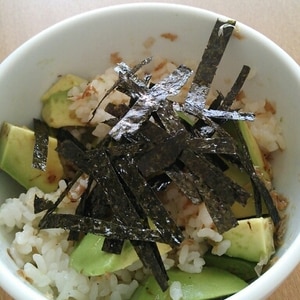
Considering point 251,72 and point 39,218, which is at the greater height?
point 251,72

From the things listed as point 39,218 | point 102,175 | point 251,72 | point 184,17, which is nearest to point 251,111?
point 251,72

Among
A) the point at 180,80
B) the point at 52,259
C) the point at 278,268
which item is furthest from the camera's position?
the point at 180,80

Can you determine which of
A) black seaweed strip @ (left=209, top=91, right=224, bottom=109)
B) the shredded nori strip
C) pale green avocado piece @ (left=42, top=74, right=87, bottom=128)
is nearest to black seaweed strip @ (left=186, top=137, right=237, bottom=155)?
the shredded nori strip

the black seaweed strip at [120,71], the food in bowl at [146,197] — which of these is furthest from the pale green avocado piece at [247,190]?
the black seaweed strip at [120,71]

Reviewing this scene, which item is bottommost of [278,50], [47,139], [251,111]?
[47,139]

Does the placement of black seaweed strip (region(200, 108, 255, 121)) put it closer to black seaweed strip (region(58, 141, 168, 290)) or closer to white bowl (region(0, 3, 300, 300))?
white bowl (region(0, 3, 300, 300))

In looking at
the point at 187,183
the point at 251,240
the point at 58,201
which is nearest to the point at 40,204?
the point at 58,201

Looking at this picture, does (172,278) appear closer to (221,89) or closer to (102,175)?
(102,175)
